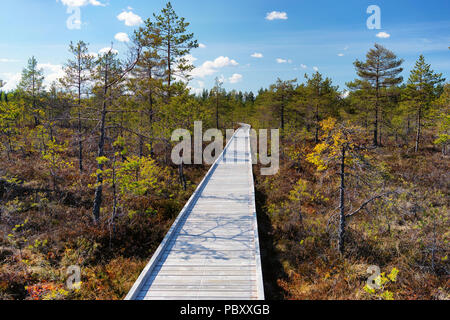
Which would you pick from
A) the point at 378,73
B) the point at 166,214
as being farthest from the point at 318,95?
the point at 166,214

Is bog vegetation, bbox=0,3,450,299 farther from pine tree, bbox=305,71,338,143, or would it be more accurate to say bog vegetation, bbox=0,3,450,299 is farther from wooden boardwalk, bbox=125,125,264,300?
pine tree, bbox=305,71,338,143

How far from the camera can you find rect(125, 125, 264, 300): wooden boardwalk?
5.24 meters

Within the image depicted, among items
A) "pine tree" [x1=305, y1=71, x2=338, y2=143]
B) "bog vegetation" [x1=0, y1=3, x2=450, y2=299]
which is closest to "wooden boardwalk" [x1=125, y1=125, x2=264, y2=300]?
"bog vegetation" [x1=0, y1=3, x2=450, y2=299]

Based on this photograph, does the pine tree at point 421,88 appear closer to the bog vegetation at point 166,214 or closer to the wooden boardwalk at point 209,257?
the bog vegetation at point 166,214

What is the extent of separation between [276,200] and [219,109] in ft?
87.5

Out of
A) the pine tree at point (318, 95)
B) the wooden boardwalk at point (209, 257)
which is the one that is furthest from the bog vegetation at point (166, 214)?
the pine tree at point (318, 95)

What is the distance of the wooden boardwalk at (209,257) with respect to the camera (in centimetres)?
524

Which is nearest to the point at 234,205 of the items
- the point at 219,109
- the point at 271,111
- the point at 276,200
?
the point at 276,200

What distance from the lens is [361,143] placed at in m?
7.46

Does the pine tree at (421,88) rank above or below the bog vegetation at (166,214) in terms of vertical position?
above

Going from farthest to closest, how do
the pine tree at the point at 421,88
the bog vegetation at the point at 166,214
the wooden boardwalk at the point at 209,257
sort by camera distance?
1. the pine tree at the point at 421,88
2. the bog vegetation at the point at 166,214
3. the wooden boardwalk at the point at 209,257

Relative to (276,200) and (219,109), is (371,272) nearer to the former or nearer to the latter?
(276,200)

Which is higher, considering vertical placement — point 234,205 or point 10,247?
point 234,205
